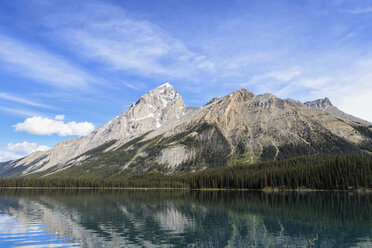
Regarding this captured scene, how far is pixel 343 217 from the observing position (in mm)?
64812

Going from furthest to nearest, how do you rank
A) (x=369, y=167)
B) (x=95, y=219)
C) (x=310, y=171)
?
(x=310, y=171)
(x=369, y=167)
(x=95, y=219)

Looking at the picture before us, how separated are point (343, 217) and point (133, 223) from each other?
47.7 meters

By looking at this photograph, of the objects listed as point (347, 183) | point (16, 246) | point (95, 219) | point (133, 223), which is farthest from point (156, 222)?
point (347, 183)

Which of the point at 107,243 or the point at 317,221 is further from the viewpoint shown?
the point at 317,221

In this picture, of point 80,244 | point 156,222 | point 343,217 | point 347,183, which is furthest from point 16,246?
point 347,183

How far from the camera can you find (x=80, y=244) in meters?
39.5

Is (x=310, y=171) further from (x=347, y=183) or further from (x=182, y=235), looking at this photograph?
(x=182, y=235)

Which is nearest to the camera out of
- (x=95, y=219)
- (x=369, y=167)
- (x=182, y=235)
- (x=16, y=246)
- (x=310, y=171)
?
(x=16, y=246)

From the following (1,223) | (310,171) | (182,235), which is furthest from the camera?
(310,171)

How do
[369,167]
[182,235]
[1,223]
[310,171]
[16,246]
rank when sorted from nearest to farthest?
[16,246] → [182,235] → [1,223] → [369,167] → [310,171]

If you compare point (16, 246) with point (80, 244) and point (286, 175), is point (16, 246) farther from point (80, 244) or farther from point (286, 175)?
point (286, 175)

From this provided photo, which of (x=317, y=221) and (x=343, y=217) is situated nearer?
(x=317, y=221)

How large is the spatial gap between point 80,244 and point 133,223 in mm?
19543

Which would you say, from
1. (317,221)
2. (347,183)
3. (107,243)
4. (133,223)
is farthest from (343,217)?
(347,183)
